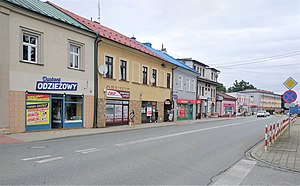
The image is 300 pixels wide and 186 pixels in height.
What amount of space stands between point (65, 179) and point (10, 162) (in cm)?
252

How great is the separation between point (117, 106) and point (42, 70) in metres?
7.90

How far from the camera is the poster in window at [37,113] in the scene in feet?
49.4

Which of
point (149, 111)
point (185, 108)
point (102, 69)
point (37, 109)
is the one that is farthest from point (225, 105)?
point (37, 109)

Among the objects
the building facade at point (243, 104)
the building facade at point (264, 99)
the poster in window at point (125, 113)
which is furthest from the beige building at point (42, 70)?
the building facade at point (264, 99)

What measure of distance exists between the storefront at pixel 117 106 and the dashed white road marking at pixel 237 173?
14137 mm

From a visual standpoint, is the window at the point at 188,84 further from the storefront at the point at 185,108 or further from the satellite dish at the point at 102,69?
the satellite dish at the point at 102,69

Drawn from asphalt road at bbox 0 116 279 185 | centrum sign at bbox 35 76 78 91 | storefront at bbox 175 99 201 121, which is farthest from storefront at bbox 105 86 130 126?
storefront at bbox 175 99 201 121

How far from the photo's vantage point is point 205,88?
45812 mm

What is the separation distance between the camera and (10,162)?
7.44 metres

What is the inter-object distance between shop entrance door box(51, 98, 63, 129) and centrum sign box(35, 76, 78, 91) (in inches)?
31.8

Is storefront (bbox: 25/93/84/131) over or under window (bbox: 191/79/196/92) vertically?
under

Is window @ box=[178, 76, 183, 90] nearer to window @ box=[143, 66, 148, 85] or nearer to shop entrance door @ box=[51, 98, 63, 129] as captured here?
window @ box=[143, 66, 148, 85]

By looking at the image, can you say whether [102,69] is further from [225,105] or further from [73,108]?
[225,105]

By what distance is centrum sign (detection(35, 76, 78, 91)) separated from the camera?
15808mm
